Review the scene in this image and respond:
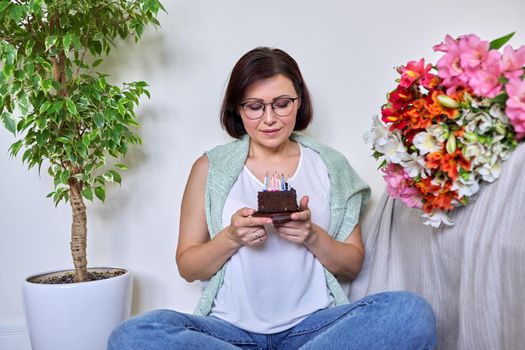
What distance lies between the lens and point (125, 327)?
1324mm

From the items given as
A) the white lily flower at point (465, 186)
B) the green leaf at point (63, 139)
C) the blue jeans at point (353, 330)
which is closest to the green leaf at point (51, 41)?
the green leaf at point (63, 139)

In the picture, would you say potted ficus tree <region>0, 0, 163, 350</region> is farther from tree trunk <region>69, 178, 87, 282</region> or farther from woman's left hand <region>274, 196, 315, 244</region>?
woman's left hand <region>274, 196, 315, 244</region>

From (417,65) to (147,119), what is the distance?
3.19 feet

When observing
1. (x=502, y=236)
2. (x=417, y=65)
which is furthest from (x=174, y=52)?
(x=502, y=236)

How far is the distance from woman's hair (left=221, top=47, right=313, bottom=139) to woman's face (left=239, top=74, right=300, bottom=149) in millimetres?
19

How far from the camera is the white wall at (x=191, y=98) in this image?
196cm

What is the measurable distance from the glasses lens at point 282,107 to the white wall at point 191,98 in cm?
37

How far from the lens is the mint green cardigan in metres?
1.64

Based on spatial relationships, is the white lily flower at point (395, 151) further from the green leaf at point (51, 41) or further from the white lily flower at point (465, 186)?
the green leaf at point (51, 41)

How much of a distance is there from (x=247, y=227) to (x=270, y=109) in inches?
14.2

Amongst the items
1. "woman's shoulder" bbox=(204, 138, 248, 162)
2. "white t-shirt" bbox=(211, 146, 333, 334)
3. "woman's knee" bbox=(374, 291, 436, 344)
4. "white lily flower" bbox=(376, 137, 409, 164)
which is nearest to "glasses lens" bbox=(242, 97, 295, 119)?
"woman's shoulder" bbox=(204, 138, 248, 162)

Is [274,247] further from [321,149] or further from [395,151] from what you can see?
[395,151]

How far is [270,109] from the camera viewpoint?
1632 millimetres

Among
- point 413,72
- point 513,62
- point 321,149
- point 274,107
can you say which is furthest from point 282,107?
point 513,62
